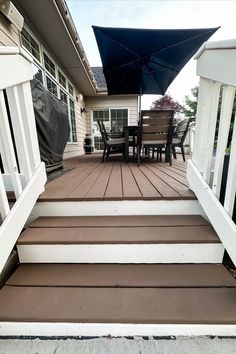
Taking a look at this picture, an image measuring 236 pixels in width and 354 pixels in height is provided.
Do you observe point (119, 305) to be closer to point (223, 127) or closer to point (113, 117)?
point (223, 127)

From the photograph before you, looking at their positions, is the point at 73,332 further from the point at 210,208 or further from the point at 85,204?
the point at 210,208

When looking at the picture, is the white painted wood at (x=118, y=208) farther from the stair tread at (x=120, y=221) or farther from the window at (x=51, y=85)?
the window at (x=51, y=85)

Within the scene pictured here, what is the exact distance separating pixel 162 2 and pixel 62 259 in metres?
9.00

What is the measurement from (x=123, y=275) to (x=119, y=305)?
8.0 inches

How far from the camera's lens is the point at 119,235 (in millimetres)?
1238

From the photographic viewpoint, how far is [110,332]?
0.84 metres

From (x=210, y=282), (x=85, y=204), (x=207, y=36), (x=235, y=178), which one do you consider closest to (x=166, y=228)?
(x=210, y=282)

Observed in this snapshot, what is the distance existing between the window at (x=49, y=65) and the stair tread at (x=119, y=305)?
4549mm

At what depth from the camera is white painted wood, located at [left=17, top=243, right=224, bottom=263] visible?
1182 millimetres

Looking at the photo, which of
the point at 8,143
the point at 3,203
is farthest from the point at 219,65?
the point at 3,203

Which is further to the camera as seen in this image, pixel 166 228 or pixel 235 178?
pixel 166 228

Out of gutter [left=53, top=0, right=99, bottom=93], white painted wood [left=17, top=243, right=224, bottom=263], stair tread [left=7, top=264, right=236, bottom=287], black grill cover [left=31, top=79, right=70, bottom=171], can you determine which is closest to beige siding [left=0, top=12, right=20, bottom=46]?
black grill cover [left=31, top=79, right=70, bottom=171]

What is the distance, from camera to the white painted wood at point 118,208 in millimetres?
1508

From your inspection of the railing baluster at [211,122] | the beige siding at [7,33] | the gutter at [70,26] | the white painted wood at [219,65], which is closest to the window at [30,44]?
the gutter at [70,26]
